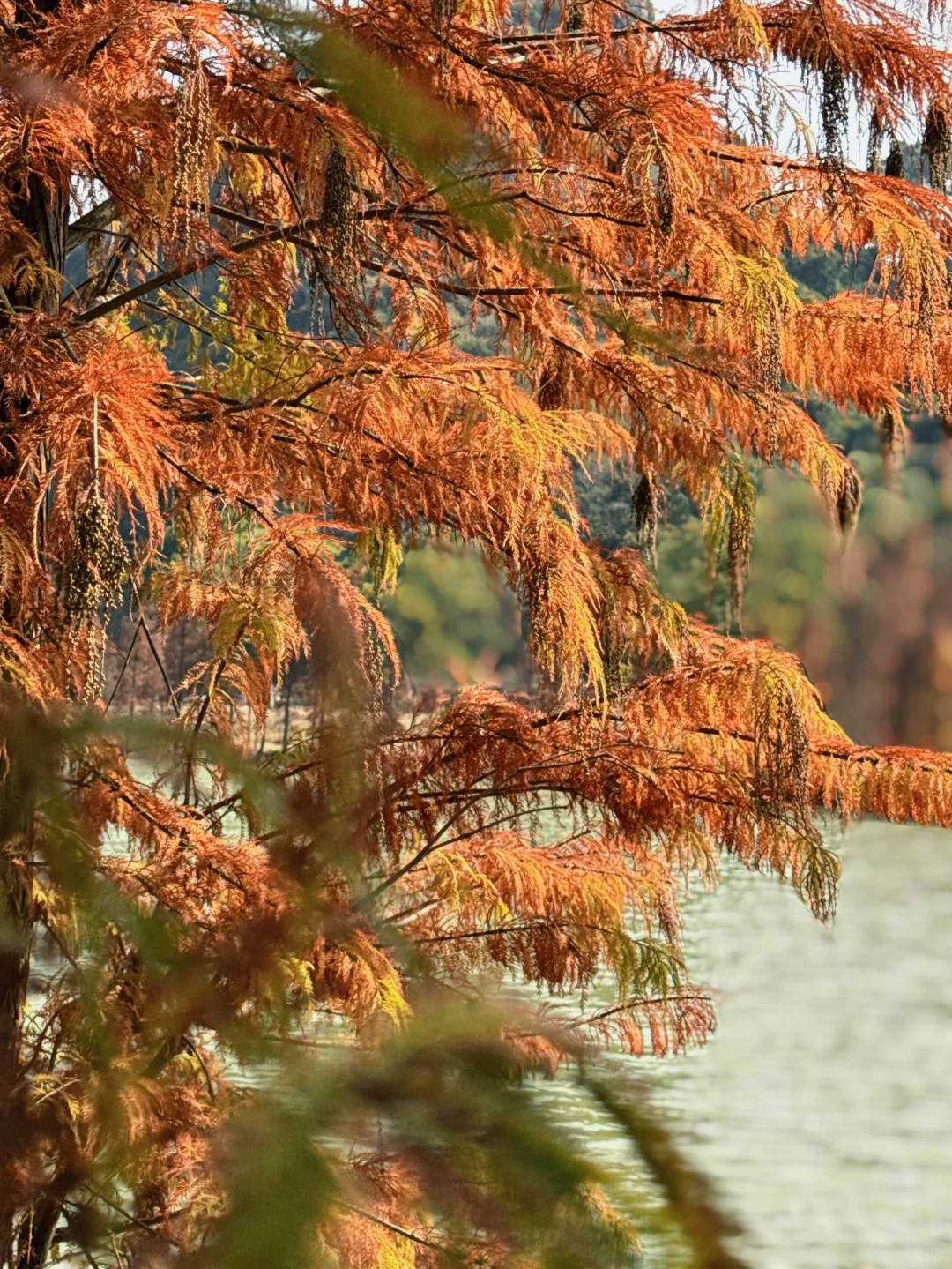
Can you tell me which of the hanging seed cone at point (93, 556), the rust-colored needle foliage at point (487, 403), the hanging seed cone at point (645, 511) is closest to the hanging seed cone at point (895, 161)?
the rust-colored needle foliage at point (487, 403)

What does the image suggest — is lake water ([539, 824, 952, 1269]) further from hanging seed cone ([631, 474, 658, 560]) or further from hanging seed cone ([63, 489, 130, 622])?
hanging seed cone ([63, 489, 130, 622])

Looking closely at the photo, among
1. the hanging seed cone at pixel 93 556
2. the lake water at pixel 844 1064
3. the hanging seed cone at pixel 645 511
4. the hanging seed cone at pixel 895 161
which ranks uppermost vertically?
the hanging seed cone at pixel 895 161

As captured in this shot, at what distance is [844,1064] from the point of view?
16125 mm

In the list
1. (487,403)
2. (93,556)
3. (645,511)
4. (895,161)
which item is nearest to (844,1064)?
(645,511)

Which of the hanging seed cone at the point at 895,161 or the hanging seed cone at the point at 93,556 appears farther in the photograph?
the hanging seed cone at the point at 895,161

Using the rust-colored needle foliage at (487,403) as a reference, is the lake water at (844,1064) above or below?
below

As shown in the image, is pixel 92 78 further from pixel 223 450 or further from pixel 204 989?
pixel 204 989

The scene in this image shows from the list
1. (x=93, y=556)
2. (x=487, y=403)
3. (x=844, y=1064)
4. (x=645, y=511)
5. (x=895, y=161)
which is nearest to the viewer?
(x=93, y=556)

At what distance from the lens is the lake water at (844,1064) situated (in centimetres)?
1079

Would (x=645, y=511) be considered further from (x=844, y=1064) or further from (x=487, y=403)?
(x=844, y=1064)

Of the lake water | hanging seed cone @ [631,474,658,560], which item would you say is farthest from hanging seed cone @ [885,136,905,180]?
the lake water

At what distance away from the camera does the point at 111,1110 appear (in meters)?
0.36

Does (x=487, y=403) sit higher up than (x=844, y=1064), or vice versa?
(x=487, y=403)

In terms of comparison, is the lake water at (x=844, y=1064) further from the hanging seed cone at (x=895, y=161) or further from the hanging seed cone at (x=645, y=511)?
the hanging seed cone at (x=895, y=161)
